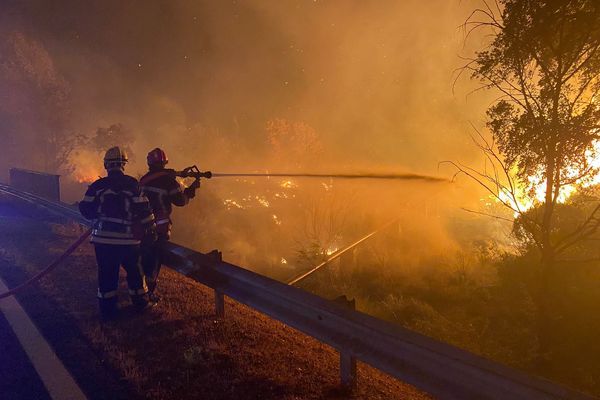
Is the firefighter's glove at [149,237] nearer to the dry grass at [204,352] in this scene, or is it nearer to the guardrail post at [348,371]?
the dry grass at [204,352]

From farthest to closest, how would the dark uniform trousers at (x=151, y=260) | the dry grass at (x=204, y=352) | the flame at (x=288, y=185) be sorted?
the flame at (x=288, y=185), the dark uniform trousers at (x=151, y=260), the dry grass at (x=204, y=352)

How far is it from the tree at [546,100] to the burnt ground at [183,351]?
13.8ft

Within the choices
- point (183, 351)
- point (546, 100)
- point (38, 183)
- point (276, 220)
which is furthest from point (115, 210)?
point (276, 220)

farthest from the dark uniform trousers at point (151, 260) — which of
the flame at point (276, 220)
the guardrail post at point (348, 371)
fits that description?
the flame at point (276, 220)

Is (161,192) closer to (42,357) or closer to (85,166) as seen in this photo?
(42,357)

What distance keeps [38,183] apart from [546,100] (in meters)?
16.3

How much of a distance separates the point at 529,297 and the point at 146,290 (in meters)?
10.1

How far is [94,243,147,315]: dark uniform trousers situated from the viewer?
423 centimetres

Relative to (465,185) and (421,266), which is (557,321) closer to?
(421,266)

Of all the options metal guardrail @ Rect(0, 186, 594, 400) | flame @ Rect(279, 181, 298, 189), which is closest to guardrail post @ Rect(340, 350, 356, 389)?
metal guardrail @ Rect(0, 186, 594, 400)

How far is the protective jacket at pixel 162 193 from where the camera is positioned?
5234 millimetres

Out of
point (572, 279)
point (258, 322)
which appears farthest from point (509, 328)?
point (258, 322)

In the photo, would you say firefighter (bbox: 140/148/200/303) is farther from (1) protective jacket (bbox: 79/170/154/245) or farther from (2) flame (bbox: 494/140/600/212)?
(2) flame (bbox: 494/140/600/212)

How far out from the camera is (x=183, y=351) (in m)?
3.44
